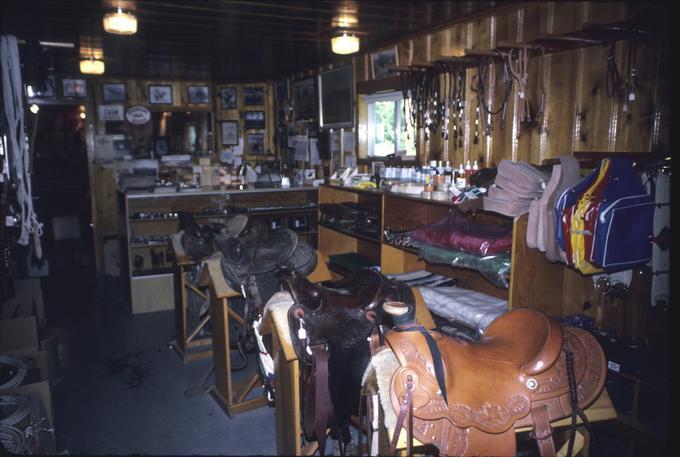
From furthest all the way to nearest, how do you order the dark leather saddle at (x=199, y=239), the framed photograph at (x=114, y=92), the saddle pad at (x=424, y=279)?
the framed photograph at (x=114, y=92) → the dark leather saddle at (x=199, y=239) → the saddle pad at (x=424, y=279)

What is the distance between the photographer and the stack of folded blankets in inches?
104

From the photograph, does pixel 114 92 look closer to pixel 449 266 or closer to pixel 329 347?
pixel 449 266

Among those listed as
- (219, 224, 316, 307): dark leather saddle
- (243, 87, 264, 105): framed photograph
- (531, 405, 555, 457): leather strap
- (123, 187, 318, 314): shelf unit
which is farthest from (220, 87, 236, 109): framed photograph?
(531, 405, 555, 457): leather strap

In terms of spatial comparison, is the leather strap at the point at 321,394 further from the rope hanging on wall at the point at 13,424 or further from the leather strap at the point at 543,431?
the rope hanging on wall at the point at 13,424

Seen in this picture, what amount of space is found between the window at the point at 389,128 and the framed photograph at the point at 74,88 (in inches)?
177

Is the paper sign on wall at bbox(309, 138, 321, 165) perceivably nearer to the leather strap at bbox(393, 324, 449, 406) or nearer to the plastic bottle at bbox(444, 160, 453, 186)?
the plastic bottle at bbox(444, 160, 453, 186)

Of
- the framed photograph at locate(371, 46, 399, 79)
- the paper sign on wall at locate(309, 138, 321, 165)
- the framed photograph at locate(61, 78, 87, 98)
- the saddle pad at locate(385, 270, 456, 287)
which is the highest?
the framed photograph at locate(61, 78, 87, 98)

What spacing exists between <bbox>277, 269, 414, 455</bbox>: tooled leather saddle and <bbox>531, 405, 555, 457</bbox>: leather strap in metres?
0.70

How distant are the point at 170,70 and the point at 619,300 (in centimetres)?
624

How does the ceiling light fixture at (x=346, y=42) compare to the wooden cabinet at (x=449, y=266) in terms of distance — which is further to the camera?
the ceiling light fixture at (x=346, y=42)

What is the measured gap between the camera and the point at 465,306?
2.98 m

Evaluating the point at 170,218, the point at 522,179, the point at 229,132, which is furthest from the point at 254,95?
the point at 522,179

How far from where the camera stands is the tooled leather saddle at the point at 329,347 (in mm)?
2105

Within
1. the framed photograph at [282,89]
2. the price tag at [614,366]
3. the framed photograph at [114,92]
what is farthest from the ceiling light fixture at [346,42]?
the framed photograph at [114,92]
